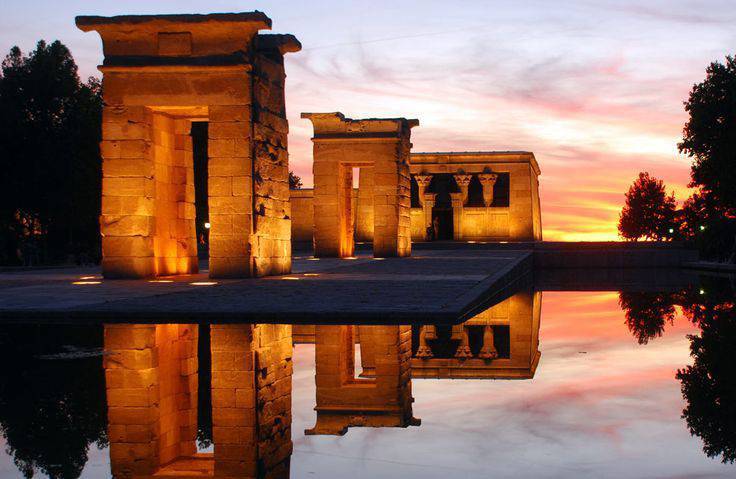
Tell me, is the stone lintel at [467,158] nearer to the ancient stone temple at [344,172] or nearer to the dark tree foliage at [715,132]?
the dark tree foliage at [715,132]

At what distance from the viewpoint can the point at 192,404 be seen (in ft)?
18.8

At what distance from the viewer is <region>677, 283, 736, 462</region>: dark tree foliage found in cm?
454

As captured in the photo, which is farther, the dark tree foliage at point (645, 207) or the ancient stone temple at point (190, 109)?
the dark tree foliage at point (645, 207)

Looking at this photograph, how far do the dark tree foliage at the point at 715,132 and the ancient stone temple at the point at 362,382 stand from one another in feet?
96.9

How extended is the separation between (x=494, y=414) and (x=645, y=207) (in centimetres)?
9684

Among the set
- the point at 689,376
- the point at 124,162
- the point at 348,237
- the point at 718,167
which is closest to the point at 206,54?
the point at 124,162

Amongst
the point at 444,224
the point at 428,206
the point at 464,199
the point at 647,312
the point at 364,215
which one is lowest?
the point at 647,312

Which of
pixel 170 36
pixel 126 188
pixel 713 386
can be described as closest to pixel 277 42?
pixel 170 36

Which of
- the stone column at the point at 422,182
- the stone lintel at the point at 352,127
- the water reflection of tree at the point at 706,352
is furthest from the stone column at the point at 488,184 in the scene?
the water reflection of tree at the point at 706,352

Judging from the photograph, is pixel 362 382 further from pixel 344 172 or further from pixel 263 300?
pixel 344 172

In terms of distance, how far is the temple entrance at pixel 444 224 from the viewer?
4753cm

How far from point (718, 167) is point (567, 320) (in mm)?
26137

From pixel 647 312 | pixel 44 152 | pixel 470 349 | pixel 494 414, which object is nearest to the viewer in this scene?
pixel 494 414

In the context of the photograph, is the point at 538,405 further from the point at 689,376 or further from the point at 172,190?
the point at 172,190
